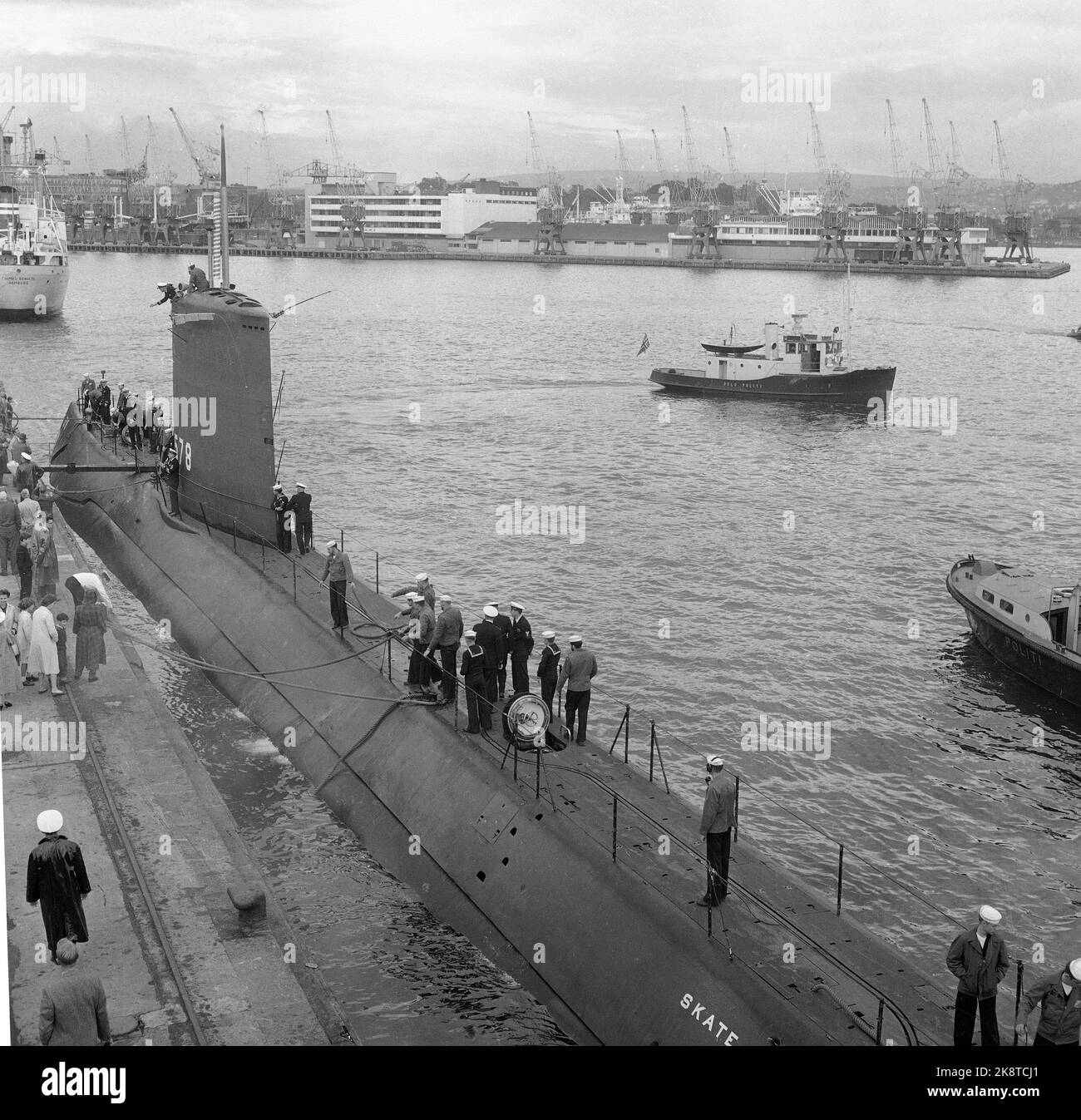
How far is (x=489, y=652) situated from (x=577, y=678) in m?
1.08

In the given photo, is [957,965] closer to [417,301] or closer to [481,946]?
[481,946]

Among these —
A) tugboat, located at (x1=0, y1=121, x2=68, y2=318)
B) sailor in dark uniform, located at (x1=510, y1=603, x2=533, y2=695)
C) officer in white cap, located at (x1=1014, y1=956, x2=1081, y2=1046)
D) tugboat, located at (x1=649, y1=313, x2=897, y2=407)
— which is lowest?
officer in white cap, located at (x1=1014, y1=956, x2=1081, y2=1046)

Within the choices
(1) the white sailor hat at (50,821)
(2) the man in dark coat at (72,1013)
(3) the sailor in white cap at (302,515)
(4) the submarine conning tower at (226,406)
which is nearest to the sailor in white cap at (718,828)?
(2) the man in dark coat at (72,1013)

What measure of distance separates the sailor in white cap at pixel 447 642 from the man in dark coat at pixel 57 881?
5.84 meters

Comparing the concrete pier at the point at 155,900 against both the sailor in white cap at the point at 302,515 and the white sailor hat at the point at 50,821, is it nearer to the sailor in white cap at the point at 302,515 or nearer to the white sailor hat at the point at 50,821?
the white sailor hat at the point at 50,821

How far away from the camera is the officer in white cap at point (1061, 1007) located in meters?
9.57

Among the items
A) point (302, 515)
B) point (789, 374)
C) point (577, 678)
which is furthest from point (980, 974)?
point (789, 374)

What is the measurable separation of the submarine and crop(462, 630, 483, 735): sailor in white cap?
33 centimetres

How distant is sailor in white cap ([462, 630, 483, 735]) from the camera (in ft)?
49.3

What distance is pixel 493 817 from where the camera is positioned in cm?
1356

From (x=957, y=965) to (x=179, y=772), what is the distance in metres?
8.89

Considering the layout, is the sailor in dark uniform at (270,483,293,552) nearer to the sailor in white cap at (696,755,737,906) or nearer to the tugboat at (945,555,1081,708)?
the sailor in white cap at (696,755,737,906)

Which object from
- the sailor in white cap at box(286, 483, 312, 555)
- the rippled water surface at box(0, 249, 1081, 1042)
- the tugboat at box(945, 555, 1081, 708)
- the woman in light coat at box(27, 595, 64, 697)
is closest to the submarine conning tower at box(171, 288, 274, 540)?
the sailor in white cap at box(286, 483, 312, 555)

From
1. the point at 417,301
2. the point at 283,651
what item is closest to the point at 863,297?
the point at 417,301
